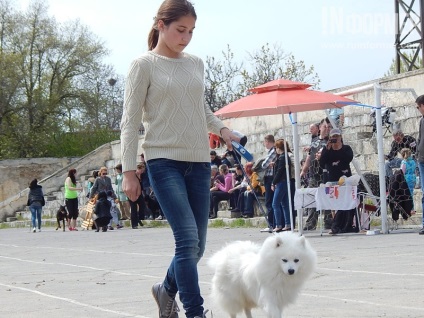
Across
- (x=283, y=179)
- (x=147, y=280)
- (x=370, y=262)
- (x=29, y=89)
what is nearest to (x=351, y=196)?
(x=283, y=179)

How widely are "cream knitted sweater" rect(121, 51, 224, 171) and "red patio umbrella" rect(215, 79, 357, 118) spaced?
32.5 ft

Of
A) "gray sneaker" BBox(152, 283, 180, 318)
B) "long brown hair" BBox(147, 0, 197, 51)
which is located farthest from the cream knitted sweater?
"gray sneaker" BBox(152, 283, 180, 318)

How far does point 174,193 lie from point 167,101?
605mm

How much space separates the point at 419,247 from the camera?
1263 centimetres

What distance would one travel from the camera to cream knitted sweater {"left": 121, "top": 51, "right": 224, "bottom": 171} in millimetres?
6102

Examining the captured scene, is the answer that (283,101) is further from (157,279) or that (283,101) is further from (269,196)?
(157,279)

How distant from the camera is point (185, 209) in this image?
5965 mm

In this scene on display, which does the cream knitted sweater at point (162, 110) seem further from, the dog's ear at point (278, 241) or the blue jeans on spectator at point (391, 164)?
the blue jeans on spectator at point (391, 164)

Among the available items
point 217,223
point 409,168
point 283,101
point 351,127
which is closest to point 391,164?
point 409,168

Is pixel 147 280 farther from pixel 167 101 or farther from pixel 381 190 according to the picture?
pixel 381 190

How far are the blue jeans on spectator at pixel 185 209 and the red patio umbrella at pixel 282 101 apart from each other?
9.93 m

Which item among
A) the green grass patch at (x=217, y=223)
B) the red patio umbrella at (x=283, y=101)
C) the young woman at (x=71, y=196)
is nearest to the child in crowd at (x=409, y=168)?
the red patio umbrella at (x=283, y=101)

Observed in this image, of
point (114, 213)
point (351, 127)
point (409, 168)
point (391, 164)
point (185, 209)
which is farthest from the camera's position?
point (114, 213)

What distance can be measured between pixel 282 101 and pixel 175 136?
33.9ft
